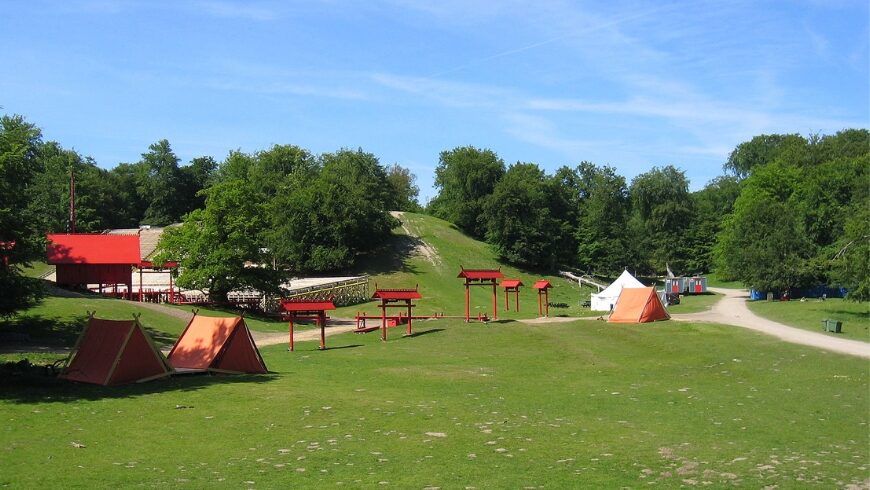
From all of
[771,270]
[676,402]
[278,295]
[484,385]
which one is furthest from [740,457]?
[771,270]

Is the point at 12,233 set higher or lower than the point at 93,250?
lower

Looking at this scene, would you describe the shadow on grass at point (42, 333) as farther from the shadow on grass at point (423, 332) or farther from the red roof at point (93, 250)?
the red roof at point (93, 250)

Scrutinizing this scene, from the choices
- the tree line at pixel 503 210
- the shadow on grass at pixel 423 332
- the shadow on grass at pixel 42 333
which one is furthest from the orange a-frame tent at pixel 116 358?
the tree line at pixel 503 210

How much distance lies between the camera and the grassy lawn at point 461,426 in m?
10.9

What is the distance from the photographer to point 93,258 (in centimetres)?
5200

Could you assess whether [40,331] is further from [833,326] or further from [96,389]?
[833,326]

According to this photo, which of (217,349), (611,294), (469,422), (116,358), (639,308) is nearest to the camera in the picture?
(469,422)

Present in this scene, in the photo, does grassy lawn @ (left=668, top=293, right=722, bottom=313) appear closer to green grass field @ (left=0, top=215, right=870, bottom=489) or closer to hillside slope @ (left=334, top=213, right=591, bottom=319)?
hillside slope @ (left=334, top=213, right=591, bottom=319)

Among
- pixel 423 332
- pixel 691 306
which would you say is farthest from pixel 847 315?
pixel 423 332

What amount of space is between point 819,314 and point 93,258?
50.9m

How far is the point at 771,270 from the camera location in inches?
2581

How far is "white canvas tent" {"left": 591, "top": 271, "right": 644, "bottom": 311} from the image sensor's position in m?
57.4

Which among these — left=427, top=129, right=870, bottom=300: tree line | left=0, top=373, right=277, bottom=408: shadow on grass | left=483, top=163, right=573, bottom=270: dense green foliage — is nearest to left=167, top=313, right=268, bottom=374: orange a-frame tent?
left=0, top=373, right=277, bottom=408: shadow on grass

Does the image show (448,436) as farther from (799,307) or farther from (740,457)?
(799,307)
